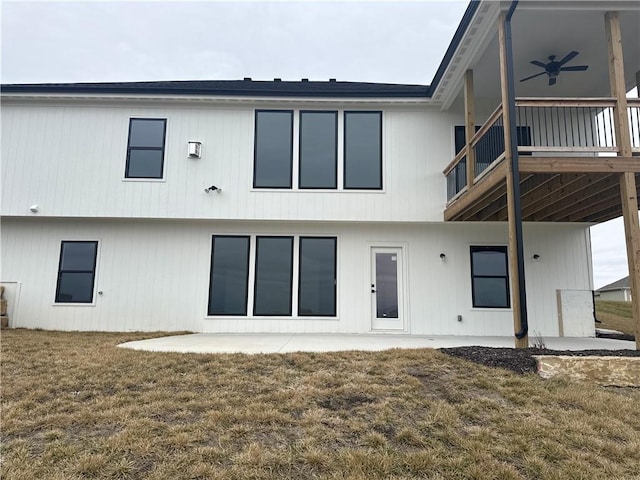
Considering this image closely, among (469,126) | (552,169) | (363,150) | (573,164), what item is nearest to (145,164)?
(363,150)

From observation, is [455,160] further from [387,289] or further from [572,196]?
[387,289]

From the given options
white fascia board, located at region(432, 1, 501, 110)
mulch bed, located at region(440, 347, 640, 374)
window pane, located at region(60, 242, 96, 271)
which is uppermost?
white fascia board, located at region(432, 1, 501, 110)

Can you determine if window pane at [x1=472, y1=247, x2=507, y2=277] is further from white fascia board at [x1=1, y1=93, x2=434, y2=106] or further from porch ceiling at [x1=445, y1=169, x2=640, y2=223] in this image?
white fascia board at [x1=1, y1=93, x2=434, y2=106]

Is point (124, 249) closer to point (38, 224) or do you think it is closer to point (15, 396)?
point (38, 224)

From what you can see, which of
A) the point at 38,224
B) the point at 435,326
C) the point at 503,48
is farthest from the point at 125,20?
the point at 435,326

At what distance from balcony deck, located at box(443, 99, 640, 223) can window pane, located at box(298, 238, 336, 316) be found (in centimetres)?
278

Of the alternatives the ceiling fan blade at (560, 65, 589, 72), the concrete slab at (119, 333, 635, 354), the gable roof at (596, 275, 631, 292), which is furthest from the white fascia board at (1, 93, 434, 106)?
the gable roof at (596, 275, 631, 292)

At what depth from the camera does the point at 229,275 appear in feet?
29.5

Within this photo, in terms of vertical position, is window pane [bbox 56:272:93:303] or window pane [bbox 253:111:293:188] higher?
window pane [bbox 253:111:293:188]

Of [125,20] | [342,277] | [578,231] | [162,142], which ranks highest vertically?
[125,20]

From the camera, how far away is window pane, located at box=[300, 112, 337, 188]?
9.09 meters

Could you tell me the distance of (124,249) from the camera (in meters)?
9.16

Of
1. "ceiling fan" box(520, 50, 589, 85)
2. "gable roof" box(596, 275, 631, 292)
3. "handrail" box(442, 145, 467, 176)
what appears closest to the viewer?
"ceiling fan" box(520, 50, 589, 85)

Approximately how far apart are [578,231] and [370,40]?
43.4 feet
